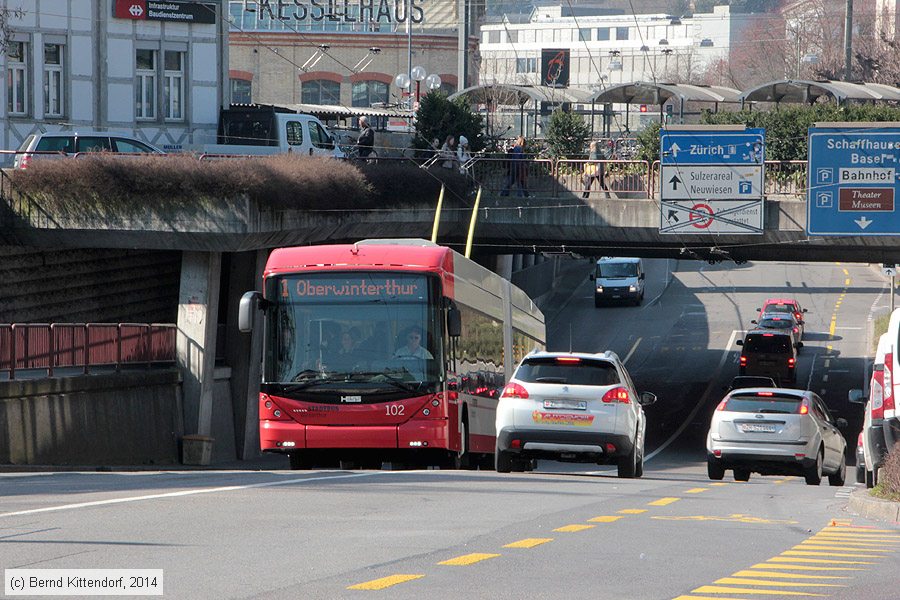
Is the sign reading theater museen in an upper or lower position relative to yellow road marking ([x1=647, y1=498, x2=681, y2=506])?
upper

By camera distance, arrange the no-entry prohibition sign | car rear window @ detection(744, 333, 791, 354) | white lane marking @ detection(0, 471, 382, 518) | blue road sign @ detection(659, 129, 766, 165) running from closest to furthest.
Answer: white lane marking @ detection(0, 471, 382, 518)
blue road sign @ detection(659, 129, 766, 165)
the no-entry prohibition sign
car rear window @ detection(744, 333, 791, 354)

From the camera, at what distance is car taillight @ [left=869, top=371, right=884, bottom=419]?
1734cm

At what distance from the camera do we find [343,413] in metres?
18.6

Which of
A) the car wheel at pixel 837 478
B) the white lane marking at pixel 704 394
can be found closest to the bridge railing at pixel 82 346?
the white lane marking at pixel 704 394

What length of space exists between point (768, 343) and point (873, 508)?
36.9 metres

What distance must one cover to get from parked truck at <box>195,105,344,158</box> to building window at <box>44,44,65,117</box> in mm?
4006

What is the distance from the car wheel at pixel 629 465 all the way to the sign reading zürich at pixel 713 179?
769 inches

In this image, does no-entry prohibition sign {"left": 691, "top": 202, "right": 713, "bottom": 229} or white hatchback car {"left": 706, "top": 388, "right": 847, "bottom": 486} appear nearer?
white hatchback car {"left": 706, "top": 388, "right": 847, "bottom": 486}

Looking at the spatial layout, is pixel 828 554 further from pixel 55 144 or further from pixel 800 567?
pixel 55 144

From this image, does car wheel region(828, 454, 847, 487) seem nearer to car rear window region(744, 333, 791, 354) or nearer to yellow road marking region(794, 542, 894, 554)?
yellow road marking region(794, 542, 894, 554)

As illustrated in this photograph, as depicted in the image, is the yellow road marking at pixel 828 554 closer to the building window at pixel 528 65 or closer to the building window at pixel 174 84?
the building window at pixel 174 84

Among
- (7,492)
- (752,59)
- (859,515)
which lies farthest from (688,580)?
(752,59)

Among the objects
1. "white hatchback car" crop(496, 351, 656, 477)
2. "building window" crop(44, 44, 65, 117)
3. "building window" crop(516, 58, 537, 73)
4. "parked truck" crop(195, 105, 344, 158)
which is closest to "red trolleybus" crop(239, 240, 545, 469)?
"white hatchback car" crop(496, 351, 656, 477)

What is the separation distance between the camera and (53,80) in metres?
39.2
